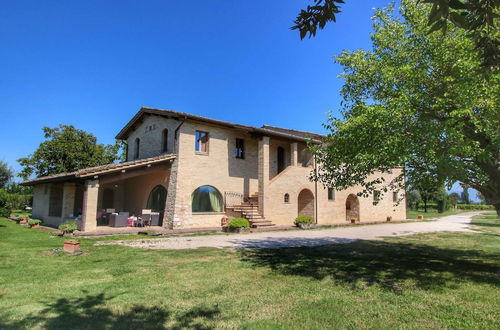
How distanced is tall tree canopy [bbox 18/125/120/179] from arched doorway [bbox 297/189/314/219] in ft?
74.0

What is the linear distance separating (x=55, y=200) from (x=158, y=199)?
7335 mm

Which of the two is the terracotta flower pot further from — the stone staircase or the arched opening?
the arched opening

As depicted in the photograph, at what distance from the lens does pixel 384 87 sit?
8617mm

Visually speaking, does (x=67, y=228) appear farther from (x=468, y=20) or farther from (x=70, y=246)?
(x=468, y=20)

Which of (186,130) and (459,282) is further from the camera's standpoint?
(186,130)

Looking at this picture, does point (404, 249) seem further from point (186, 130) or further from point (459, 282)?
point (186, 130)

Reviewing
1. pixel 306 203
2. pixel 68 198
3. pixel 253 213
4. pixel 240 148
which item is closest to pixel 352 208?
pixel 306 203

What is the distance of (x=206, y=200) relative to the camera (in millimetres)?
17844

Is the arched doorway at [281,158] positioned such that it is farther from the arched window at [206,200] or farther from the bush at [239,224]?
the bush at [239,224]

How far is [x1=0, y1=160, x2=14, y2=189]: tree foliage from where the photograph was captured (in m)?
40.9

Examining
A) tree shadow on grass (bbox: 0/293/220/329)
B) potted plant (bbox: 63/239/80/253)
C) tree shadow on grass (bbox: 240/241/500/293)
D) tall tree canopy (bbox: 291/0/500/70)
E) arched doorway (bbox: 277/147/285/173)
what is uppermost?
arched doorway (bbox: 277/147/285/173)

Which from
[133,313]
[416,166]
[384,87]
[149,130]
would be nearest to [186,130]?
[149,130]

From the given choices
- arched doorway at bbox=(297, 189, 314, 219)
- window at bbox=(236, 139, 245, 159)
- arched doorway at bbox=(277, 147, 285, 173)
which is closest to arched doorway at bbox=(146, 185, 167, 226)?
window at bbox=(236, 139, 245, 159)

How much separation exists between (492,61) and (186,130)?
51.0 ft
